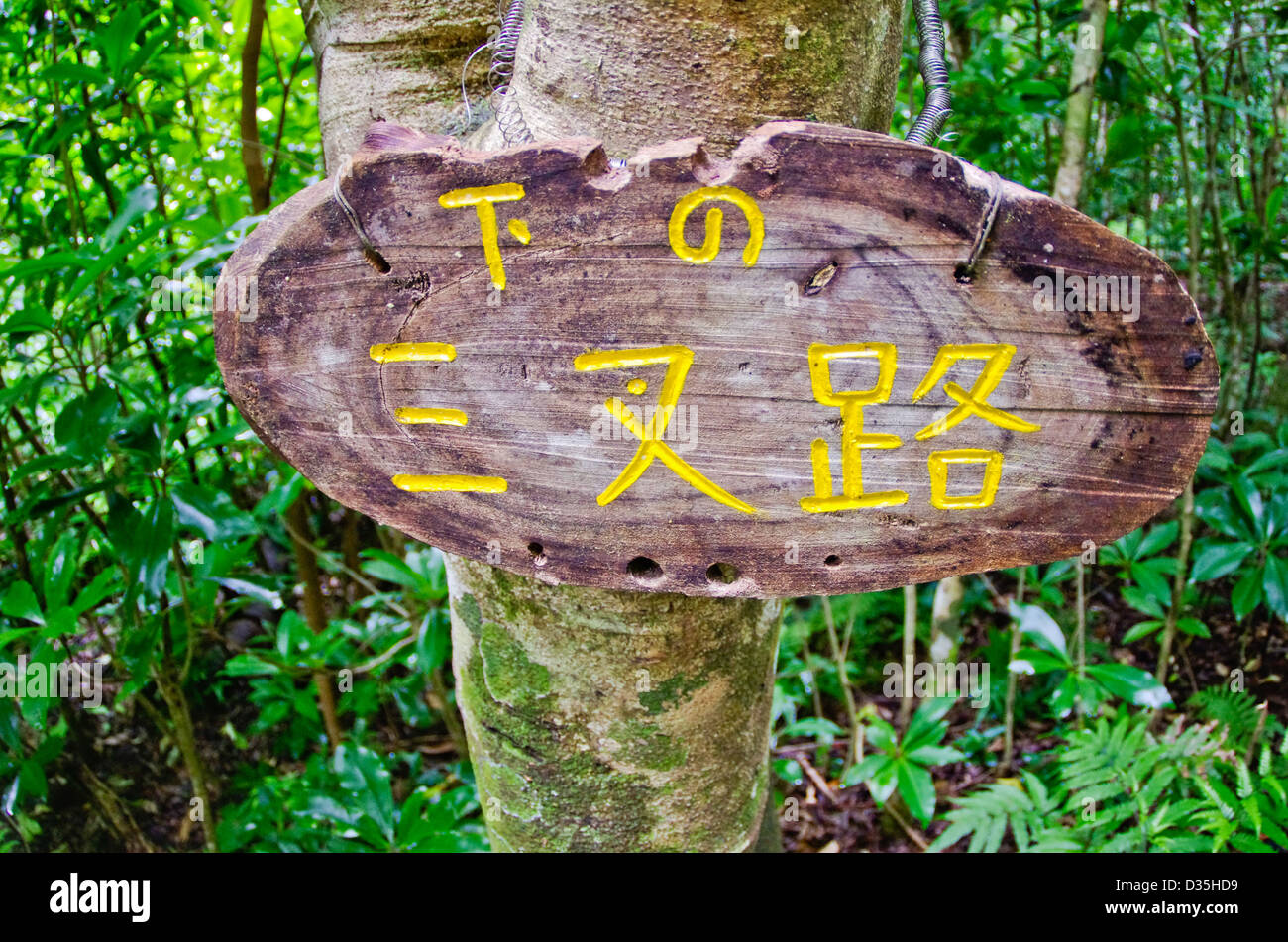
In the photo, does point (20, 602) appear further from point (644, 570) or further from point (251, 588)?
point (644, 570)

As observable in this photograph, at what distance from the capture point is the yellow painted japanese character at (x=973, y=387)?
0.69 meters

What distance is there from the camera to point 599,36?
73cm

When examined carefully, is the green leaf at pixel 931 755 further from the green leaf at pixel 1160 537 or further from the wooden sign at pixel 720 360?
the wooden sign at pixel 720 360

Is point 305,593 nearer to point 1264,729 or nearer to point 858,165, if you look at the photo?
point 858,165

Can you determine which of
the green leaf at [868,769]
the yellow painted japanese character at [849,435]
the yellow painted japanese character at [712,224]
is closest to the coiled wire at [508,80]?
the yellow painted japanese character at [712,224]

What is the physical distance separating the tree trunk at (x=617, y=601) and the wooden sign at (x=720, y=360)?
10 centimetres

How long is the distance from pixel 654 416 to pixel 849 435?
0.52 feet

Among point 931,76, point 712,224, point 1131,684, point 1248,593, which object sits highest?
point 931,76

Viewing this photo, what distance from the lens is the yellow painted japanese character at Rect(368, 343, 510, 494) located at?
0.74m

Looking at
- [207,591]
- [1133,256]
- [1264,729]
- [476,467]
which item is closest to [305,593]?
[207,591]

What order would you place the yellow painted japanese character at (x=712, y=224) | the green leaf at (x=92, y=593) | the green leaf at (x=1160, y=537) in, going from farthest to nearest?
the green leaf at (x=1160, y=537) → the green leaf at (x=92, y=593) → the yellow painted japanese character at (x=712, y=224)

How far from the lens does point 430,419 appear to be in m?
0.76

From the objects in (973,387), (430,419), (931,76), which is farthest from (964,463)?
(430,419)

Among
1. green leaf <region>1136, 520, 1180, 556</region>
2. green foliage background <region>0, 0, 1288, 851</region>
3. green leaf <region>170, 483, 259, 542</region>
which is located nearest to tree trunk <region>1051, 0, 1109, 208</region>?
green foliage background <region>0, 0, 1288, 851</region>
